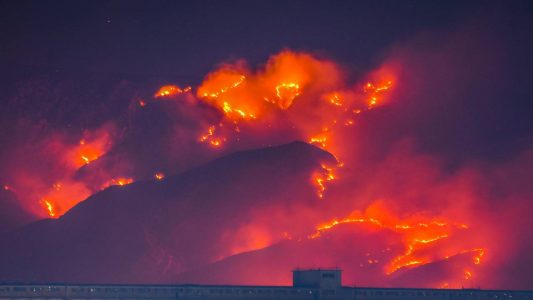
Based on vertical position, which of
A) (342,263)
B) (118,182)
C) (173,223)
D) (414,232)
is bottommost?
(342,263)

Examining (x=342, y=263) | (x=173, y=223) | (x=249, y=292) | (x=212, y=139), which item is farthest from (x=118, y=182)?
(x=249, y=292)

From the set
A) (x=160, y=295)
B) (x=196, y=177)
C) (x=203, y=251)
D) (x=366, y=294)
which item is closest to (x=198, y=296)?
(x=160, y=295)

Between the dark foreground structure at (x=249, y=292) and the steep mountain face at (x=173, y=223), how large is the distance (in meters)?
30.9

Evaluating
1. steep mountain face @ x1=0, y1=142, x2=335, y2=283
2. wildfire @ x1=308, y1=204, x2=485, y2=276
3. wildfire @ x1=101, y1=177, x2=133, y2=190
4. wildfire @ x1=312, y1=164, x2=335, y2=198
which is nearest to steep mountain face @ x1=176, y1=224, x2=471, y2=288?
wildfire @ x1=308, y1=204, x2=485, y2=276

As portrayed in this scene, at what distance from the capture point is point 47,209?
184875 millimetres

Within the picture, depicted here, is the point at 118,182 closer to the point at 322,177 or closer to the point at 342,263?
the point at 322,177

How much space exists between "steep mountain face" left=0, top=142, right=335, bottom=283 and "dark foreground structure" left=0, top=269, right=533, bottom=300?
30.9 metres

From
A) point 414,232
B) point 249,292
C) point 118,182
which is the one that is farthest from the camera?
point 118,182

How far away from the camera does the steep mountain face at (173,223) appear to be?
572 feet

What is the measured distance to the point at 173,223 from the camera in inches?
7160

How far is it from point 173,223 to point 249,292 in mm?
43224

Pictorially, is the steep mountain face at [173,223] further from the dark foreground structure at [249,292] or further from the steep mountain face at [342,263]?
the dark foreground structure at [249,292]

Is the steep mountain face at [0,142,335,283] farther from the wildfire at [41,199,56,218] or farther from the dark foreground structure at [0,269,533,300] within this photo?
the dark foreground structure at [0,269,533,300]

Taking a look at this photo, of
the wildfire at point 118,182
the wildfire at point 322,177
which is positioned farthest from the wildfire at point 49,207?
the wildfire at point 322,177
